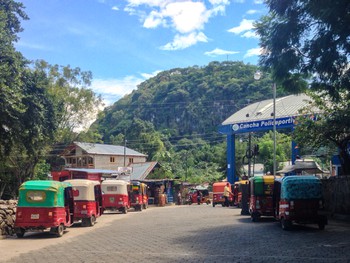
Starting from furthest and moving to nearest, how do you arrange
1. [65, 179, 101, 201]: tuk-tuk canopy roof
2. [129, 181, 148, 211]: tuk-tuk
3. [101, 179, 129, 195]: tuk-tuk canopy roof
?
[129, 181, 148, 211]: tuk-tuk → [101, 179, 129, 195]: tuk-tuk canopy roof → [65, 179, 101, 201]: tuk-tuk canopy roof

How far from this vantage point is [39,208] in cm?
1588

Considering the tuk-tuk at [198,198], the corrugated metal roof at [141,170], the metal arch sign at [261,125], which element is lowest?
the tuk-tuk at [198,198]

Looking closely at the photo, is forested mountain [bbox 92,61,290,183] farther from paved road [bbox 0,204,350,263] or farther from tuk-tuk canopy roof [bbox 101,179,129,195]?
paved road [bbox 0,204,350,263]

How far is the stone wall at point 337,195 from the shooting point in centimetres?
1994

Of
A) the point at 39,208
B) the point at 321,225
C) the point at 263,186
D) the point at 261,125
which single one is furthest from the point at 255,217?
the point at 261,125

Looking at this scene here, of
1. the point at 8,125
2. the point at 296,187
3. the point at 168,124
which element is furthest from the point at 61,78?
the point at 168,124

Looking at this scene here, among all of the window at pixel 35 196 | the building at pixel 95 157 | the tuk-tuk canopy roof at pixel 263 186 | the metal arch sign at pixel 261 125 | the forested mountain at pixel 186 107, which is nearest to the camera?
the window at pixel 35 196

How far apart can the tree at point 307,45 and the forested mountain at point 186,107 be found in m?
65.5

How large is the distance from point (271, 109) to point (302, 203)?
27340 mm

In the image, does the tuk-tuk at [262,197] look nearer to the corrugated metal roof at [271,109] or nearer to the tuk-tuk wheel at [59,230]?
the tuk-tuk wheel at [59,230]

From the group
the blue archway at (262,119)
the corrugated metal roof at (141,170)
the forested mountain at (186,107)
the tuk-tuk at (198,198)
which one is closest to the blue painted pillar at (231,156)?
the blue archway at (262,119)

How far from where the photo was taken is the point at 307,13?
35.3 feet

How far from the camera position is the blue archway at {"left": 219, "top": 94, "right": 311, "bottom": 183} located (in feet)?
119

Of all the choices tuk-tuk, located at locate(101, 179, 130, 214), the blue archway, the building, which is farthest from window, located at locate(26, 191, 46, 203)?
the building
